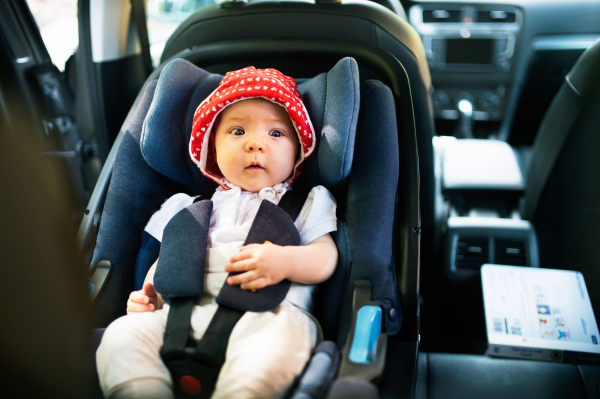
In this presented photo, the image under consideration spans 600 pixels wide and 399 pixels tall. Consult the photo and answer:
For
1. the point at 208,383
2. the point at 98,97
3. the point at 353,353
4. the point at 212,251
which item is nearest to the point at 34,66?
the point at 98,97

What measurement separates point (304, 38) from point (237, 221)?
62 cm

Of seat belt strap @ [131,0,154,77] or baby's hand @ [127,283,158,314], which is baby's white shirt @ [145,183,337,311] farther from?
seat belt strap @ [131,0,154,77]

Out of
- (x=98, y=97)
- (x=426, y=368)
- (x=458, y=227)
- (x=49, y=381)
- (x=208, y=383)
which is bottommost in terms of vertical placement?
(x=426, y=368)

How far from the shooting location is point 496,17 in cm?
254

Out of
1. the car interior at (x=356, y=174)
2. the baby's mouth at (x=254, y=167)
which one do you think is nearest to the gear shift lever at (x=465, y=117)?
the car interior at (x=356, y=174)

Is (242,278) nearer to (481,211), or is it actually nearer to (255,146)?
(255,146)

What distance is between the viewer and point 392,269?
107 centimetres

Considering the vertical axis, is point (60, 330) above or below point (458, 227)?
above

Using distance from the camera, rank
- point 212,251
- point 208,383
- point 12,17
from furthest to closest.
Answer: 1. point 12,17
2. point 212,251
3. point 208,383

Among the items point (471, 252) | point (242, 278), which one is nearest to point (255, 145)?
point (242, 278)

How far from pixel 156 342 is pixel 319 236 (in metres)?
0.43

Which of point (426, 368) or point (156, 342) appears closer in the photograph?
point (156, 342)

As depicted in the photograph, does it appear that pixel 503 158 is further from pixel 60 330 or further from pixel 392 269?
pixel 60 330

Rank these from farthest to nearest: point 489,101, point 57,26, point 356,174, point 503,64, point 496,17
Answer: point 489,101, point 503,64, point 496,17, point 57,26, point 356,174
